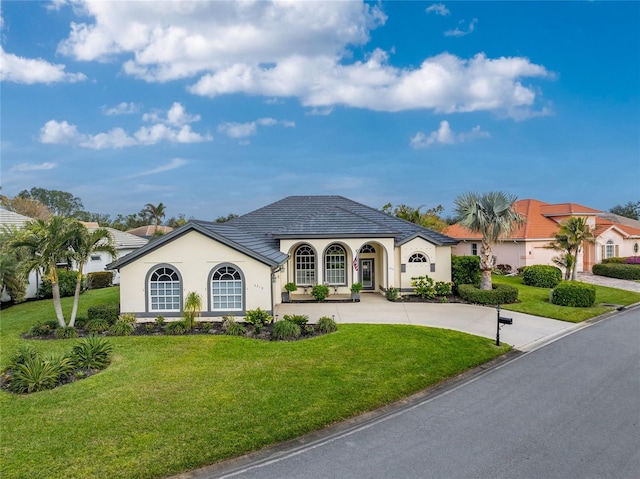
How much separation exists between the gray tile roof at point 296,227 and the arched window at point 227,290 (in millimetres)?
1213

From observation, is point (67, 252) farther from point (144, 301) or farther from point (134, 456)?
point (134, 456)

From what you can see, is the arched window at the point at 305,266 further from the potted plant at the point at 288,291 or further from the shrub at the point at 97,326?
the shrub at the point at 97,326

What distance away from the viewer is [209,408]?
8.02 m

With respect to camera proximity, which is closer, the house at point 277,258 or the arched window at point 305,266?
the house at point 277,258

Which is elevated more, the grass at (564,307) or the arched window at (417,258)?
the arched window at (417,258)

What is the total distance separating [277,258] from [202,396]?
897 cm

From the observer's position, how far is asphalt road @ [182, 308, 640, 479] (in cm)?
608

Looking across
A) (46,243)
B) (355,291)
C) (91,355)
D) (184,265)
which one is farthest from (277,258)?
(46,243)

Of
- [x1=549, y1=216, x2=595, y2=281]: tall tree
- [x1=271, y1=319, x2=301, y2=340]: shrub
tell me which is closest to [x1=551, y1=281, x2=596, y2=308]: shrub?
[x1=549, y1=216, x2=595, y2=281]: tall tree

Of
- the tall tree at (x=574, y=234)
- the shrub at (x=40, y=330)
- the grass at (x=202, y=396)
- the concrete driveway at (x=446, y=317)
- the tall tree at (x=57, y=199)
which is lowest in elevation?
the grass at (x=202, y=396)

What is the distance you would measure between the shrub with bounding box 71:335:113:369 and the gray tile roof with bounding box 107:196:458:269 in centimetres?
496

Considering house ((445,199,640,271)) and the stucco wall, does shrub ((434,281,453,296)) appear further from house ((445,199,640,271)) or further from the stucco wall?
the stucco wall

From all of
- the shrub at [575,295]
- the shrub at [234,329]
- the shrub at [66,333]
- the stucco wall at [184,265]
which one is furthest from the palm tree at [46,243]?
the shrub at [575,295]

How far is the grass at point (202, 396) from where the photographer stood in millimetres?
6379
